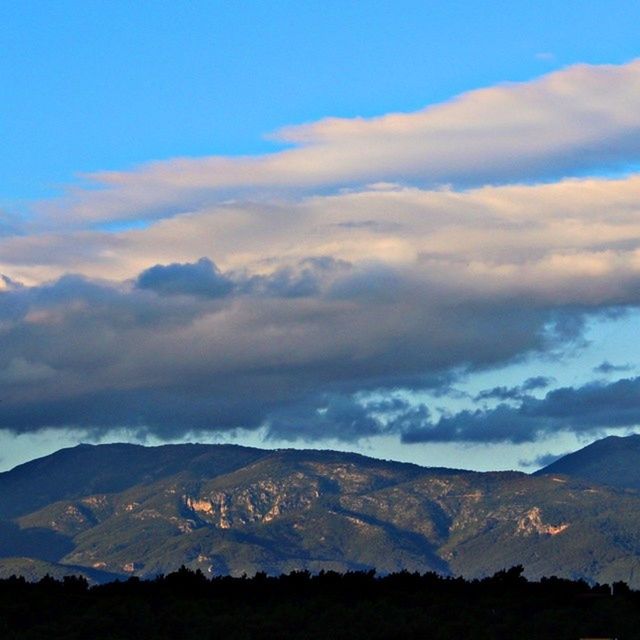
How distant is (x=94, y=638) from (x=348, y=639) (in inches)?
1250

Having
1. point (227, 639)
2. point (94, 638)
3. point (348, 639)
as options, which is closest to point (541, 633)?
point (348, 639)

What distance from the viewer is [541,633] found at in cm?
19950

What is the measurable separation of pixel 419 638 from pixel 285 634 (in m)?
16.9

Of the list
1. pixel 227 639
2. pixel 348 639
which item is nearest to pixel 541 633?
pixel 348 639

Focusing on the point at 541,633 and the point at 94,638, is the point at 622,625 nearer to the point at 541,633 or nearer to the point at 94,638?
the point at 541,633

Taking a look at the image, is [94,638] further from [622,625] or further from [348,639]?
[622,625]

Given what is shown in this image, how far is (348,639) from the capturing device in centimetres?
19812

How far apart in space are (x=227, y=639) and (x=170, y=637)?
31.3 ft

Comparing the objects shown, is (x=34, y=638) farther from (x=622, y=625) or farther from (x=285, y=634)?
(x=622, y=625)

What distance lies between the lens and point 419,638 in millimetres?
196875

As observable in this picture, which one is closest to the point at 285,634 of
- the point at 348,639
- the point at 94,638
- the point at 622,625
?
the point at 348,639

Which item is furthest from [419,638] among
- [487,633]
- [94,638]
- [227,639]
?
[94,638]

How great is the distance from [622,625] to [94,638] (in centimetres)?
6642

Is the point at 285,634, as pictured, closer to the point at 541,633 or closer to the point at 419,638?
the point at 419,638
